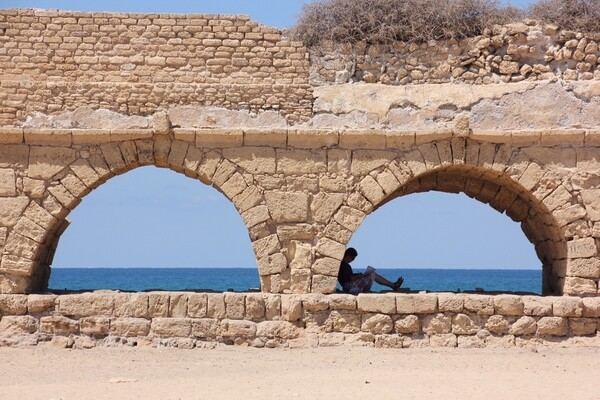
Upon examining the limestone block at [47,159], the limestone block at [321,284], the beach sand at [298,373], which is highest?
the limestone block at [47,159]

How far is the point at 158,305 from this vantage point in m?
11.0

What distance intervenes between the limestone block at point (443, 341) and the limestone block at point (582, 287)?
1505 mm

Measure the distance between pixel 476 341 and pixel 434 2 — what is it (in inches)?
166

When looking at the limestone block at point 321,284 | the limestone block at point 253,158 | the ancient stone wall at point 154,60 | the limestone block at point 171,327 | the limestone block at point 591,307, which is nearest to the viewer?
the limestone block at point 171,327

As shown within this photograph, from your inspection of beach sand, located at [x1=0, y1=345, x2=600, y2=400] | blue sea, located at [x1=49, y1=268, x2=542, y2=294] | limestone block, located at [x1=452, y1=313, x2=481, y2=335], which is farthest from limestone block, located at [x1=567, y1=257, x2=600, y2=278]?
blue sea, located at [x1=49, y1=268, x2=542, y2=294]

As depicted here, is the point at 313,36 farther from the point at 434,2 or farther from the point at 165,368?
the point at 165,368

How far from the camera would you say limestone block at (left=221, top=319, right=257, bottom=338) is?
10891 millimetres

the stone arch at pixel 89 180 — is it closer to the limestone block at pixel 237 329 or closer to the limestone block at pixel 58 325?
the limestone block at pixel 58 325

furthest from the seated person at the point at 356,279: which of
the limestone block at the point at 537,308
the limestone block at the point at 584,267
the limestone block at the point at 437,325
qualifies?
the limestone block at the point at 584,267

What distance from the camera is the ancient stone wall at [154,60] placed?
37.5 ft

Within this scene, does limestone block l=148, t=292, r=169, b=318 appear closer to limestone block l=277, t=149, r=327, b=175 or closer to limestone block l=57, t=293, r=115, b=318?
limestone block l=57, t=293, r=115, b=318

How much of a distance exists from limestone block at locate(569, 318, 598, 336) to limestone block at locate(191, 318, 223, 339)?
13.3 feet

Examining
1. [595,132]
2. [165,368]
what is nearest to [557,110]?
[595,132]

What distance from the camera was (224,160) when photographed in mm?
11234
